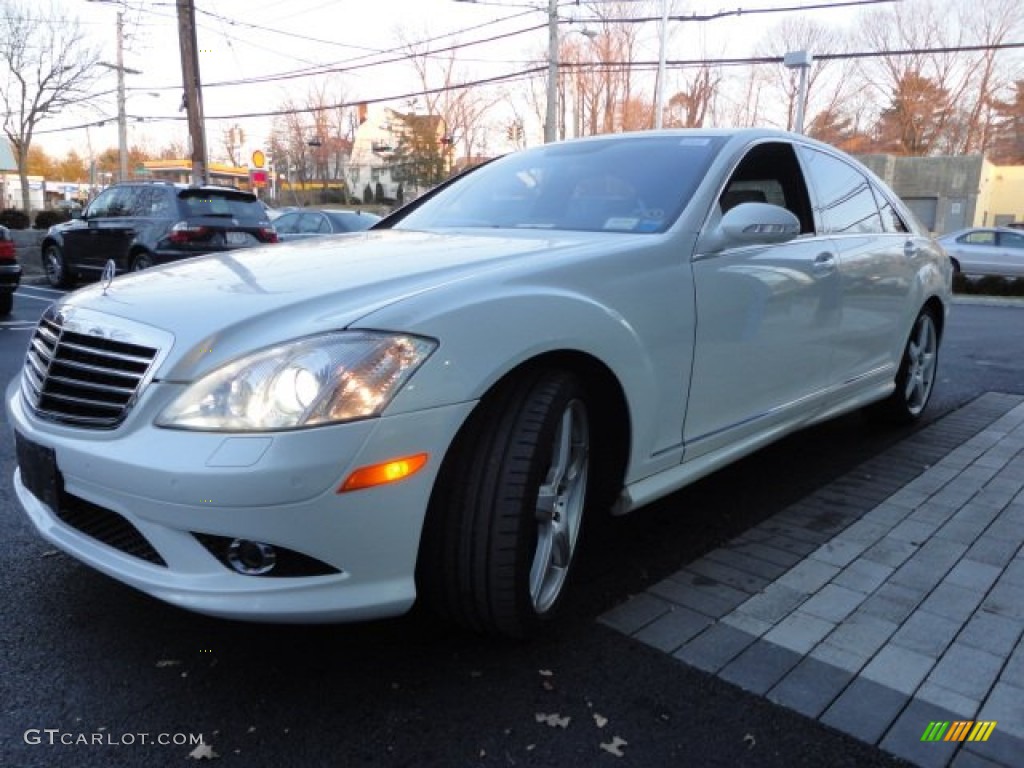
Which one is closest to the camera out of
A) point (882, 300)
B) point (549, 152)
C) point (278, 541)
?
point (278, 541)

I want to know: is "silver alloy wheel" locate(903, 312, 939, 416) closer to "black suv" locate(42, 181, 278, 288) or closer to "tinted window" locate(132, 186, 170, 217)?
"black suv" locate(42, 181, 278, 288)

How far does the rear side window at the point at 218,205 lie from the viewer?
11594 millimetres

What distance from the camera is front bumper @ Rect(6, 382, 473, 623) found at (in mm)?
1815

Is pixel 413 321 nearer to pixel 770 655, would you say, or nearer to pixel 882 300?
pixel 770 655

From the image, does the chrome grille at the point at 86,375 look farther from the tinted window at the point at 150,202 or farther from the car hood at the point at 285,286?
the tinted window at the point at 150,202

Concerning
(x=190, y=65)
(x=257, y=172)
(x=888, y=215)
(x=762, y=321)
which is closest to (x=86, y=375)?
(x=762, y=321)

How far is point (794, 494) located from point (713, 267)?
1507 millimetres

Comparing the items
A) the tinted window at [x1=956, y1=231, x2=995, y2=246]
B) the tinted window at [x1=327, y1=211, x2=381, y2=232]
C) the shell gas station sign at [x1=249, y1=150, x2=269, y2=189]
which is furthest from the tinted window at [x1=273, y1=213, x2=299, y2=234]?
the tinted window at [x1=956, y1=231, x2=995, y2=246]

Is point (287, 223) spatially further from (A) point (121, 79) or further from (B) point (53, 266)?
(A) point (121, 79)

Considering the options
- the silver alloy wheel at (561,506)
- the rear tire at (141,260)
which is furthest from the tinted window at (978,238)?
the silver alloy wheel at (561,506)

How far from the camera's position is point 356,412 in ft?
6.12

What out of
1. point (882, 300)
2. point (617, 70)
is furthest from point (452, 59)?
point (882, 300)

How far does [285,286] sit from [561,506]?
1076 millimetres

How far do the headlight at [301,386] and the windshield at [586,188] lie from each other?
136cm
